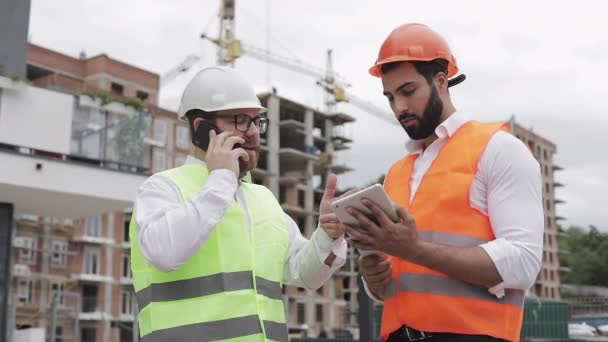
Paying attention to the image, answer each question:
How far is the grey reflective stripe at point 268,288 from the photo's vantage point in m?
3.25

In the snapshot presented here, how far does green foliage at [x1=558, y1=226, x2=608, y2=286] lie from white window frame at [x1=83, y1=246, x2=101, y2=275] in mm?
54348

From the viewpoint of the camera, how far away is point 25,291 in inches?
1754

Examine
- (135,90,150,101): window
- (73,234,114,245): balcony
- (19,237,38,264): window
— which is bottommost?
(19,237,38,264): window

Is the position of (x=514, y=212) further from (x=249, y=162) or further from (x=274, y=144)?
(x=274, y=144)

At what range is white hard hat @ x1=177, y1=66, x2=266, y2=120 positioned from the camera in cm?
344

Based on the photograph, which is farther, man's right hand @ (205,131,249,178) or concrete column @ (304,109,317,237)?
concrete column @ (304,109,317,237)

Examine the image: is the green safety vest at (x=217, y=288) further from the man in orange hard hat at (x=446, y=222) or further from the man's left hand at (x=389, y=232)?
the man's left hand at (x=389, y=232)

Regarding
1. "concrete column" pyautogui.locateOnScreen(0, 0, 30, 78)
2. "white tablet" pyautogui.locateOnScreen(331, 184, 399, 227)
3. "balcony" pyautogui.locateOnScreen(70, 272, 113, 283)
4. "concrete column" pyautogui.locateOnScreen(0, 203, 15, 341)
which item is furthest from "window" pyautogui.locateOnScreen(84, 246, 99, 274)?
"white tablet" pyautogui.locateOnScreen(331, 184, 399, 227)

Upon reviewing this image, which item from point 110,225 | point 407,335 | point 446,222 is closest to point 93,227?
point 110,225

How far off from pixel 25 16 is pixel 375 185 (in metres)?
13.3

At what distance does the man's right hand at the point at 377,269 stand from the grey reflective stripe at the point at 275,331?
56 cm

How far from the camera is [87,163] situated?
15.5 meters

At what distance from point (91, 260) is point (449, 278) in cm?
4992

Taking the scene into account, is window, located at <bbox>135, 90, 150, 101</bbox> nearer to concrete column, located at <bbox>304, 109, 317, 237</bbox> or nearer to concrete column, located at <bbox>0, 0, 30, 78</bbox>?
concrete column, located at <bbox>304, 109, 317, 237</bbox>
